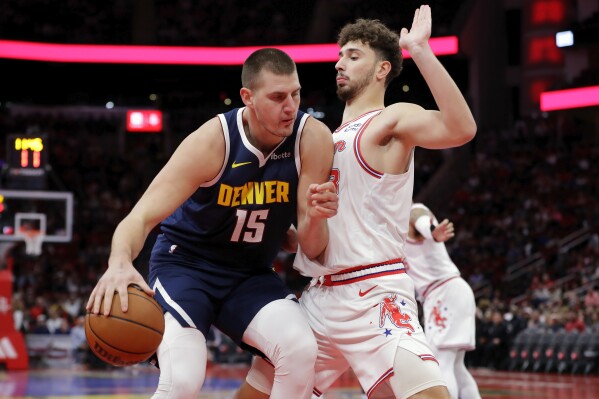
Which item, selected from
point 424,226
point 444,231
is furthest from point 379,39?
point 424,226

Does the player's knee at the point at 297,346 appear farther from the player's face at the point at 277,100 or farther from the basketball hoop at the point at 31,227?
the basketball hoop at the point at 31,227

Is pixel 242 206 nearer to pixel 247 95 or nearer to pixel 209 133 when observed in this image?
pixel 209 133

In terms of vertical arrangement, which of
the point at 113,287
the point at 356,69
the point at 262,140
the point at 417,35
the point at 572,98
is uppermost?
the point at 572,98

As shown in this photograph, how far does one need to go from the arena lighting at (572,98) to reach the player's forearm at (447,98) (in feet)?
53.9

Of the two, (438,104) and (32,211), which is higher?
(438,104)

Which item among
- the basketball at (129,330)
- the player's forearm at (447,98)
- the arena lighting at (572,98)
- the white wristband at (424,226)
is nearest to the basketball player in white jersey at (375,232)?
the player's forearm at (447,98)

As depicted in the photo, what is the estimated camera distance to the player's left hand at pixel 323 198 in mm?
4395

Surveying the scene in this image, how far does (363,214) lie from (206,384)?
27.7 feet

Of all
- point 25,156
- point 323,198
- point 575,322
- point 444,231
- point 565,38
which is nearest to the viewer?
point 323,198

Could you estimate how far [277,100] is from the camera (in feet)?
15.3

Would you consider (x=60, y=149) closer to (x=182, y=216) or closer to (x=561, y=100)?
(x=561, y=100)

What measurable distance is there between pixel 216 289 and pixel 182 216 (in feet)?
1.48

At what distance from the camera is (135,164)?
27.3 meters

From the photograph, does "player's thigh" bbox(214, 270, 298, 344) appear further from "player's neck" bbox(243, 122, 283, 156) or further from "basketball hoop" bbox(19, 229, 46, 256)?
"basketball hoop" bbox(19, 229, 46, 256)
